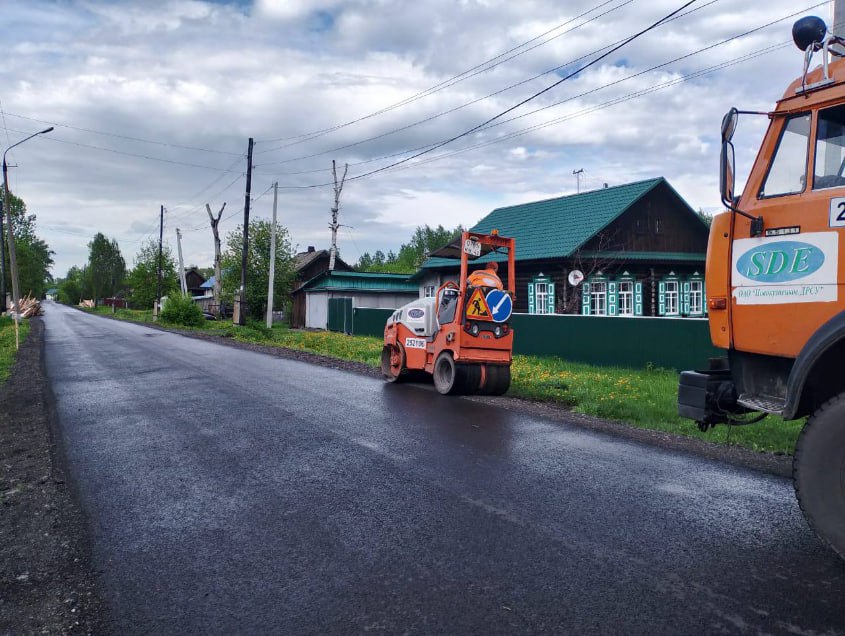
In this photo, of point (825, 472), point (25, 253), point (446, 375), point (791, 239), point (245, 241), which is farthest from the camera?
point (25, 253)

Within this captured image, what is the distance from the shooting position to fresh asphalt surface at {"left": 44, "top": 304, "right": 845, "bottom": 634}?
336 centimetres

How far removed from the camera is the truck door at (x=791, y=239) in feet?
13.9

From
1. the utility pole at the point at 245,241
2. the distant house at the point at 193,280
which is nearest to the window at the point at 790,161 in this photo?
the utility pole at the point at 245,241

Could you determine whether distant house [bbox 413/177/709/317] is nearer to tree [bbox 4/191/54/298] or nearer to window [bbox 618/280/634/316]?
window [bbox 618/280/634/316]

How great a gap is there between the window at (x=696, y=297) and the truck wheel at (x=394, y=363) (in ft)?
62.9

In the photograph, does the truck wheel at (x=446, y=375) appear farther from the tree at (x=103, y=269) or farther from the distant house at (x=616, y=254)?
the tree at (x=103, y=269)

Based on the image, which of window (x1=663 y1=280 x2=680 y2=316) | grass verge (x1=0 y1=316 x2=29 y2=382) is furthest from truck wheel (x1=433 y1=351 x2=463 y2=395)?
window (x1=663 y1=280 x2=680 y2=316)

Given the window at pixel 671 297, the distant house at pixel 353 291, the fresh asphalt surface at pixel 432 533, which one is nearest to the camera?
the fresh asphalt surface at pixel 432 533

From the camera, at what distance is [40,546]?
4.34 metres

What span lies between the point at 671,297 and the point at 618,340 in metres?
14.3

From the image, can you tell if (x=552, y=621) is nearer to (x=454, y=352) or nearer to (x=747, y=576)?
(x=747, y=576)

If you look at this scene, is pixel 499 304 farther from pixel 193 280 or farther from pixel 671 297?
pixel 193 280

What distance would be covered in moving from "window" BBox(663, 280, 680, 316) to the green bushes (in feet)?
88.5

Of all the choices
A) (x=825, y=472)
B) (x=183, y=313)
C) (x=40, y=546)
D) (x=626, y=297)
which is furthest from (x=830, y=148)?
(x=183, y=313)
